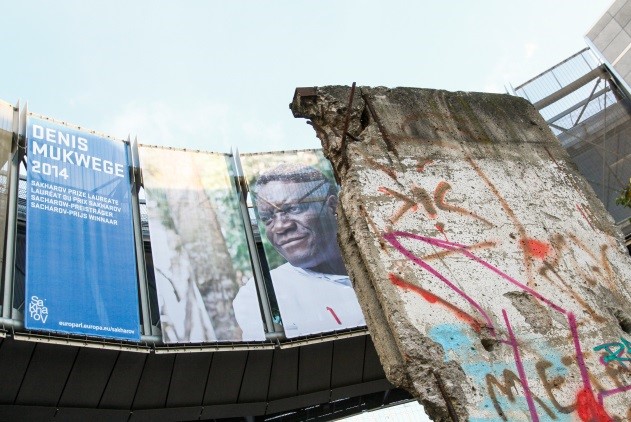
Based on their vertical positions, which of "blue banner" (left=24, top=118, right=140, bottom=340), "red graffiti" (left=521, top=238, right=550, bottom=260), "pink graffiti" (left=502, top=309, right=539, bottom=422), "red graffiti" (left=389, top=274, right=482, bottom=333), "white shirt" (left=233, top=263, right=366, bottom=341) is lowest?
"pink graffiti" (left=502, top=309, right=539, bottom=422)

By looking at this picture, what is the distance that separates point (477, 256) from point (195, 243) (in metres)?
10.1

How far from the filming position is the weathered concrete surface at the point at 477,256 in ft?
10.4

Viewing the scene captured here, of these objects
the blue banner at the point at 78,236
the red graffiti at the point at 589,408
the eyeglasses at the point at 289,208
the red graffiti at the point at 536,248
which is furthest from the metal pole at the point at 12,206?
the red graffiti at the point at 589,408

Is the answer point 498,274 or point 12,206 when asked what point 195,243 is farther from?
point 498,274

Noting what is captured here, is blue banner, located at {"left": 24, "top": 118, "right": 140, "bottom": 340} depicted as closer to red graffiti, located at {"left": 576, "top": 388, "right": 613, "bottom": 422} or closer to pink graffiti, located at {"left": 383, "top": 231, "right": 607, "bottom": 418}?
pink graffiti, located at {"left": 383, "top": 231, "right": 607, "bottom": 418}

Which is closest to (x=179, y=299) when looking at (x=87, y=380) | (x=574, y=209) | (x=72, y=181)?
(x=87, y=380)

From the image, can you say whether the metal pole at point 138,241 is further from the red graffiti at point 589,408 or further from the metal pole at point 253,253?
the red graffiti at point 589,408

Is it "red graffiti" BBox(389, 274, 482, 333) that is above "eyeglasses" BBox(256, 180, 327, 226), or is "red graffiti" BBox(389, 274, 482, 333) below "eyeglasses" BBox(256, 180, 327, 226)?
below

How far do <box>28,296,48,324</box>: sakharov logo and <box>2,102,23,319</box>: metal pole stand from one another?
429mm

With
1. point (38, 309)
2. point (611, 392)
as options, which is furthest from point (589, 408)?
point (38, 309)

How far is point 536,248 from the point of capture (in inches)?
148

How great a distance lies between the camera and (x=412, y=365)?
3.14 m

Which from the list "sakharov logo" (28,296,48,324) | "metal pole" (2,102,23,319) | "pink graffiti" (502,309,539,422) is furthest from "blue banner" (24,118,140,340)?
"pink graffiti" (502,309,539,422)

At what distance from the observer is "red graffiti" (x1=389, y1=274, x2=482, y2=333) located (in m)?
3.31
